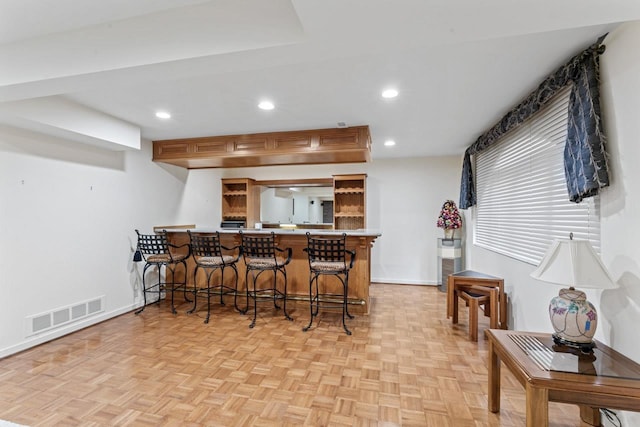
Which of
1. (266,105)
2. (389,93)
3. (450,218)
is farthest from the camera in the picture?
(450,218)

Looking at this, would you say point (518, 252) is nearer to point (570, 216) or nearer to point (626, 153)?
point (570, 216)

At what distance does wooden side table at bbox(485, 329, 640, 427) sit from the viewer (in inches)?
48.3

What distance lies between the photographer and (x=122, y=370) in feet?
7.52

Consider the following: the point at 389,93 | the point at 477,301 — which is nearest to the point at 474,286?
the point at 477,301

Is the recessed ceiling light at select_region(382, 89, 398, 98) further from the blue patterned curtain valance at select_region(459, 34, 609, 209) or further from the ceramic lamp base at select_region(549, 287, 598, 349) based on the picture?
the ceramic lamp base at select_region(549, 287, 598, 349)

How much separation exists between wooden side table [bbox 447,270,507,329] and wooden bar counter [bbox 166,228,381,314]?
96cm

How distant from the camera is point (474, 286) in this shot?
3.08 meters

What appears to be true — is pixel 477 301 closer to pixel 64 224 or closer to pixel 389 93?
pixel 389 93

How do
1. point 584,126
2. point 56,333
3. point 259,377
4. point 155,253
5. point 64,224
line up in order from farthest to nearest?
point 155,253 → point 64,224 → point 56,333 → point 259,377 → point 584,126

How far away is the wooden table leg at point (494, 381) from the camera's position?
1783 millimetres

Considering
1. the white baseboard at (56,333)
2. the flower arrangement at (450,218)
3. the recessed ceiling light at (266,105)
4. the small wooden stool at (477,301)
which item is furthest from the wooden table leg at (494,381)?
the white baseboard at (56,333)

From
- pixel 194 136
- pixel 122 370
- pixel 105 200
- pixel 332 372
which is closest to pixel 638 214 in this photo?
pixel 332 372

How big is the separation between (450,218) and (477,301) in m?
2.04

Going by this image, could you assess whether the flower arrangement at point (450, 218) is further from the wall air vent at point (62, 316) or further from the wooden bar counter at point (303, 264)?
the wall air vent at point (62, 316)
